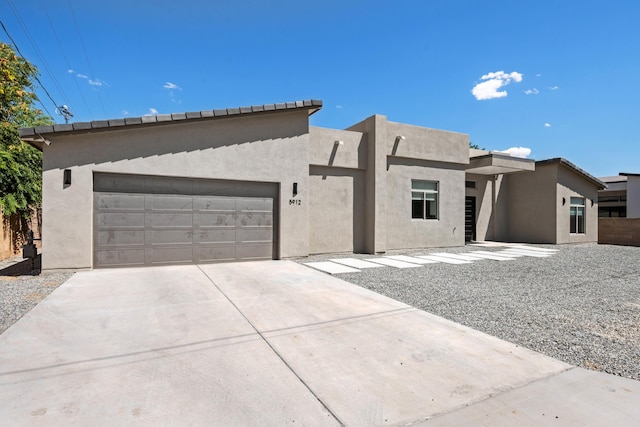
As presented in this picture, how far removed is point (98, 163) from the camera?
8453 millimetres

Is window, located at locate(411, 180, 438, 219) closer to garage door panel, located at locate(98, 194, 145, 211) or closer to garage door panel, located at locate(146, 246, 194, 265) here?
garage door panel, located at locate(146, 246, 194, 265)

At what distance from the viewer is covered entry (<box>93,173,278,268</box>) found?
868 centimetres

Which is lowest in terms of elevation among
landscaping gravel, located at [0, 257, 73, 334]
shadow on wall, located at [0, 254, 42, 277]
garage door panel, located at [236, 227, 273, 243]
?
shadow on wall, located at [0, 254, 42, 277]

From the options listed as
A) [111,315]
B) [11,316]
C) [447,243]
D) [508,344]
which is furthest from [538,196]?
[11,316]

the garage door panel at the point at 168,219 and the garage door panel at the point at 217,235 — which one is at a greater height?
the garage door panel at the point at 168,219

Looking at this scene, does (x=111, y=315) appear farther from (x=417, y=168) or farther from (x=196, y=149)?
(x=417, y=168)

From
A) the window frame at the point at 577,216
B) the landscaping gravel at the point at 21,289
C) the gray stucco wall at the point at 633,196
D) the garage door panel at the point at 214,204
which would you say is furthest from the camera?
the gray stucco wall at the point at 633,196

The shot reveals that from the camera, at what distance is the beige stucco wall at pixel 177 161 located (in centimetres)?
811

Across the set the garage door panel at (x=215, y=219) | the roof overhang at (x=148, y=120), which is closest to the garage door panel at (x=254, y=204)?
the garage door panel at (x=215, y=219)

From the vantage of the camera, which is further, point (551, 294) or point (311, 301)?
point (551, 294)

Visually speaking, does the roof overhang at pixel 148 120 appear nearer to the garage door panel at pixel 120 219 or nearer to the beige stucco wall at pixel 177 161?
the beige stucco wall at pixel 177 161

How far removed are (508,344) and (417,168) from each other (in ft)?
35.0

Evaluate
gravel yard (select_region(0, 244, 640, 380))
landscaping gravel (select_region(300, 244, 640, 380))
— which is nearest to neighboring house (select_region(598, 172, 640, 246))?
landscaping gravel (select_region(300, 244, 640, 380))

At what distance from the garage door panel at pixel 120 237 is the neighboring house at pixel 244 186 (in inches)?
1.1
